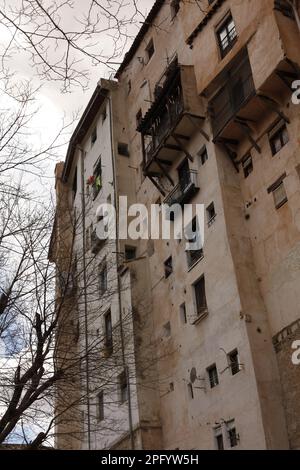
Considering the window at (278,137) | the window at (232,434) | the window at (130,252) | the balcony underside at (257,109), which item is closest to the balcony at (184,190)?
the balcony underside at (257,109)

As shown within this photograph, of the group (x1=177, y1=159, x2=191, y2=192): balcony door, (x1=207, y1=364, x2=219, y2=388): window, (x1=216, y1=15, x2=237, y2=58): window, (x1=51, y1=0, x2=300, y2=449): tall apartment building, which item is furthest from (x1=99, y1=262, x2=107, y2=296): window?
(x1=216, y1=15, x2=237, y2=58): window

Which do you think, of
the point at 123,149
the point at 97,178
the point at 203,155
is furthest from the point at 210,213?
the point at 97,178

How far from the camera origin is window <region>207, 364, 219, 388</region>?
733 inches

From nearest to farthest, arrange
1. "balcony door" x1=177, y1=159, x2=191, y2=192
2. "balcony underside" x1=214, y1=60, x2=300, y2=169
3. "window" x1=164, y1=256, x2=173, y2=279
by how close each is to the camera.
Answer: "balcony underside" x1=214, y1=60, x2=300, y2=169 → "balcony door" x1=177, y1=159, x2=191, y2=192 → "window" x1=164, y1=256, x2=173, y2=279

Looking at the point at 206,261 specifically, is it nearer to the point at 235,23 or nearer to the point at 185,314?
the point at 185,314

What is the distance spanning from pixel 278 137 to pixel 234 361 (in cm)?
762

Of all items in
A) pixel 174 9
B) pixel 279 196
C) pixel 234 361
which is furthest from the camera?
pixel 174 9

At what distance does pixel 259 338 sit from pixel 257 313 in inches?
34.3

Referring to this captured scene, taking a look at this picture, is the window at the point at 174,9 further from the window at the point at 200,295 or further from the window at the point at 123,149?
the window at the point at 200,295

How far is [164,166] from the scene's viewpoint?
2483 centimetres

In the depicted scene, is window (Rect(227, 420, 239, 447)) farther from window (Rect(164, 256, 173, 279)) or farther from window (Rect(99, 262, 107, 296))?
window (Rect(164, 256, 173, 279))

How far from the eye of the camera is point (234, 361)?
705 inches

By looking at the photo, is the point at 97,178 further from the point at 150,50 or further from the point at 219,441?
the point at 219,441

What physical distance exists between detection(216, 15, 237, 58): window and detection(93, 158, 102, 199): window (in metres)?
10.6
